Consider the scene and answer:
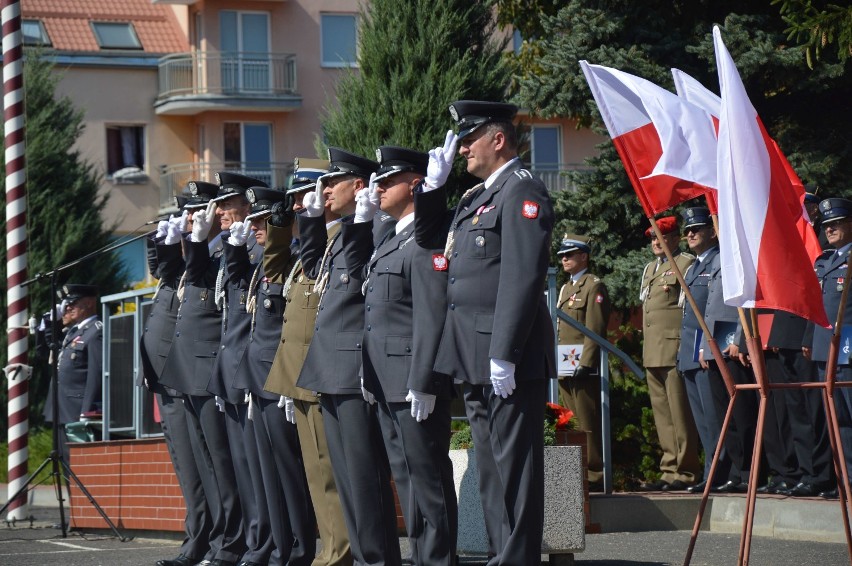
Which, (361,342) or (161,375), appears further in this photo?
(161,375)

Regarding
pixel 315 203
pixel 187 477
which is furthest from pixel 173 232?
pixel 315 203

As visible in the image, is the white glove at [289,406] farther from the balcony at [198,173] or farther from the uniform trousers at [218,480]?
the balcony at [198,173]

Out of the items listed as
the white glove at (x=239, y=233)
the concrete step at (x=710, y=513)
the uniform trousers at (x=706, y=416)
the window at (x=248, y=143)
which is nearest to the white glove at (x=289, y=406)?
the white glove at (x=239, y=233)

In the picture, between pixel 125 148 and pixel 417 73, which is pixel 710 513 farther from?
pixel 125 148

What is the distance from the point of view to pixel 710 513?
406 inches

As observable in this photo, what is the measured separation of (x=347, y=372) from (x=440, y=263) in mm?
830

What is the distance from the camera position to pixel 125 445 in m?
11.9

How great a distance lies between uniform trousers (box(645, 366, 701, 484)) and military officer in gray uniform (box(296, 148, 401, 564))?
4454 mm

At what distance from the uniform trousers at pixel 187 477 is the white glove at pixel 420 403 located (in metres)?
2.75

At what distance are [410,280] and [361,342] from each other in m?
0.49

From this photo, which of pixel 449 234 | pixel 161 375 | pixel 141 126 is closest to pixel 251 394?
pixel 161 375

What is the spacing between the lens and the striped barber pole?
14.2 metres

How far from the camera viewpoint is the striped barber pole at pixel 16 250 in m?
14.2

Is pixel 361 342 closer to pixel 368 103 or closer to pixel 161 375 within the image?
pixel 161 375
